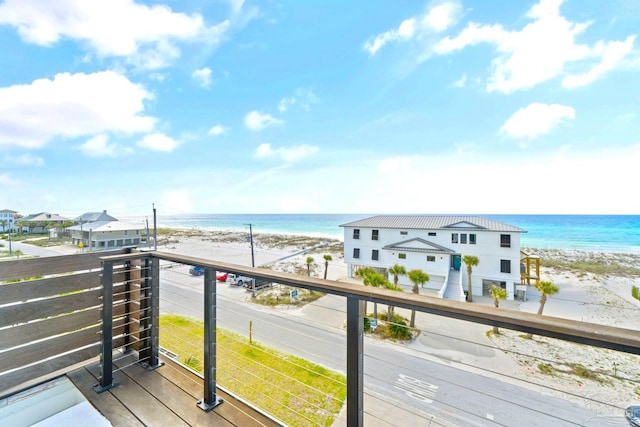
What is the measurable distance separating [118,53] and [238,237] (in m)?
20.9

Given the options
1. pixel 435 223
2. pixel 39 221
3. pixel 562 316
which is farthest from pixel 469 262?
pixel 39 221

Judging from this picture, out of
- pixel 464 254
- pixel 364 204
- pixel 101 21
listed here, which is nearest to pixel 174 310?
pixel 101 21

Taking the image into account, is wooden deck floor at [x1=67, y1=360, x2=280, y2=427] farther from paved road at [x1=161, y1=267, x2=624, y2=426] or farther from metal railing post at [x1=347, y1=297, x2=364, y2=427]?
paved road at [x1=161, y1=267, x2=624, y2=426]

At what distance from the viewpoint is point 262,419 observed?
55.1 inches

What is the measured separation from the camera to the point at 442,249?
12.6 metres

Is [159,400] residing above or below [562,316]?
above

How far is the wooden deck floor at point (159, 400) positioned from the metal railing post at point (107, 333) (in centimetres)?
5

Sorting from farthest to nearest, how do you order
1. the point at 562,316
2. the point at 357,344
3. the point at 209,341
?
1. the point at 562,316
2. the point at 209,341
3. the point at 357,344

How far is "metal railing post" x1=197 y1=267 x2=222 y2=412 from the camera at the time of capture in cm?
146

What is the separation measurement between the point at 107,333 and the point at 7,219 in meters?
6.94

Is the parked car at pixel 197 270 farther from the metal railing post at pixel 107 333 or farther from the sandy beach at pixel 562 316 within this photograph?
the sandy beach at pixel 562 316

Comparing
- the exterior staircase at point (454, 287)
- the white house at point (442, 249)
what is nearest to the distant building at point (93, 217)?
the white house at point (442, 249)

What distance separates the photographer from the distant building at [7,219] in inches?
225

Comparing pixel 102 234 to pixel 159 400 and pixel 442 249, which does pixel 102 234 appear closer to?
pixel 159 400
